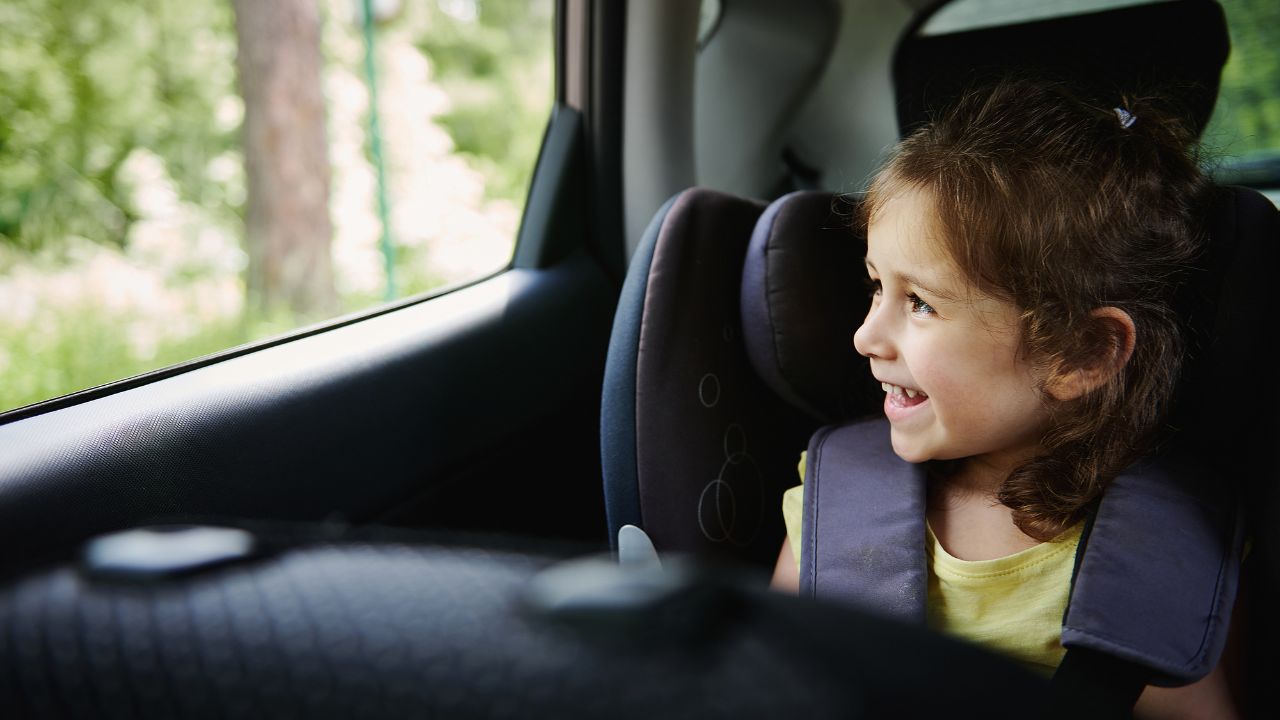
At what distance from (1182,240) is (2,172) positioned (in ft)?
15.0

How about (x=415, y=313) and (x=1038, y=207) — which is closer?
(x=1038, y=207)

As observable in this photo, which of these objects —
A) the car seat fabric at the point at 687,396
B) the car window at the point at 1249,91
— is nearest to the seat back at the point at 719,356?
the car seat fabric at the point at 687,396

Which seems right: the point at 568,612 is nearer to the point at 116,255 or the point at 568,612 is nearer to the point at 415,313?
the point at 415,313

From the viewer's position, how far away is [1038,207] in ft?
3.60

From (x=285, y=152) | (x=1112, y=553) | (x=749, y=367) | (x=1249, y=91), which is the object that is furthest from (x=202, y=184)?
(x=1112, y=553)

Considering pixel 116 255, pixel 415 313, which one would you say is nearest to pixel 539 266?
pixel 415 313

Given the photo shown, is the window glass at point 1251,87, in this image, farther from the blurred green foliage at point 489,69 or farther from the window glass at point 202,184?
the blurred green foliage at point 489,69

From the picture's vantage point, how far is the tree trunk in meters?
4.29

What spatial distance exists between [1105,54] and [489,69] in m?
6.95

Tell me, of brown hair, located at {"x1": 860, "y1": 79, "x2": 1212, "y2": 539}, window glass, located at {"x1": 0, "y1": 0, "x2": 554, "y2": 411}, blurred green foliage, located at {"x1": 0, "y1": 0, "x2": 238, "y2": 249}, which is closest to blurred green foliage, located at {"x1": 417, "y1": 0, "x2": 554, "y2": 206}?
window glass, located at {"x1": 0, "y1": 0, "x2": 554, "y2": 411}

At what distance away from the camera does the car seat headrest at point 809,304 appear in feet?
4.30

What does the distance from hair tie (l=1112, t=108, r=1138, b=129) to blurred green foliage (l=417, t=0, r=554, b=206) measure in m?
6.05

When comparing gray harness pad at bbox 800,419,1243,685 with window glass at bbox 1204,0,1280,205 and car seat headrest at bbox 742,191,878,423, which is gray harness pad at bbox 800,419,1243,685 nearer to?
car seat headrest at bbox 742,191,878,423

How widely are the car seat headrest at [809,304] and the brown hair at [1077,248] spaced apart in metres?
0.20
